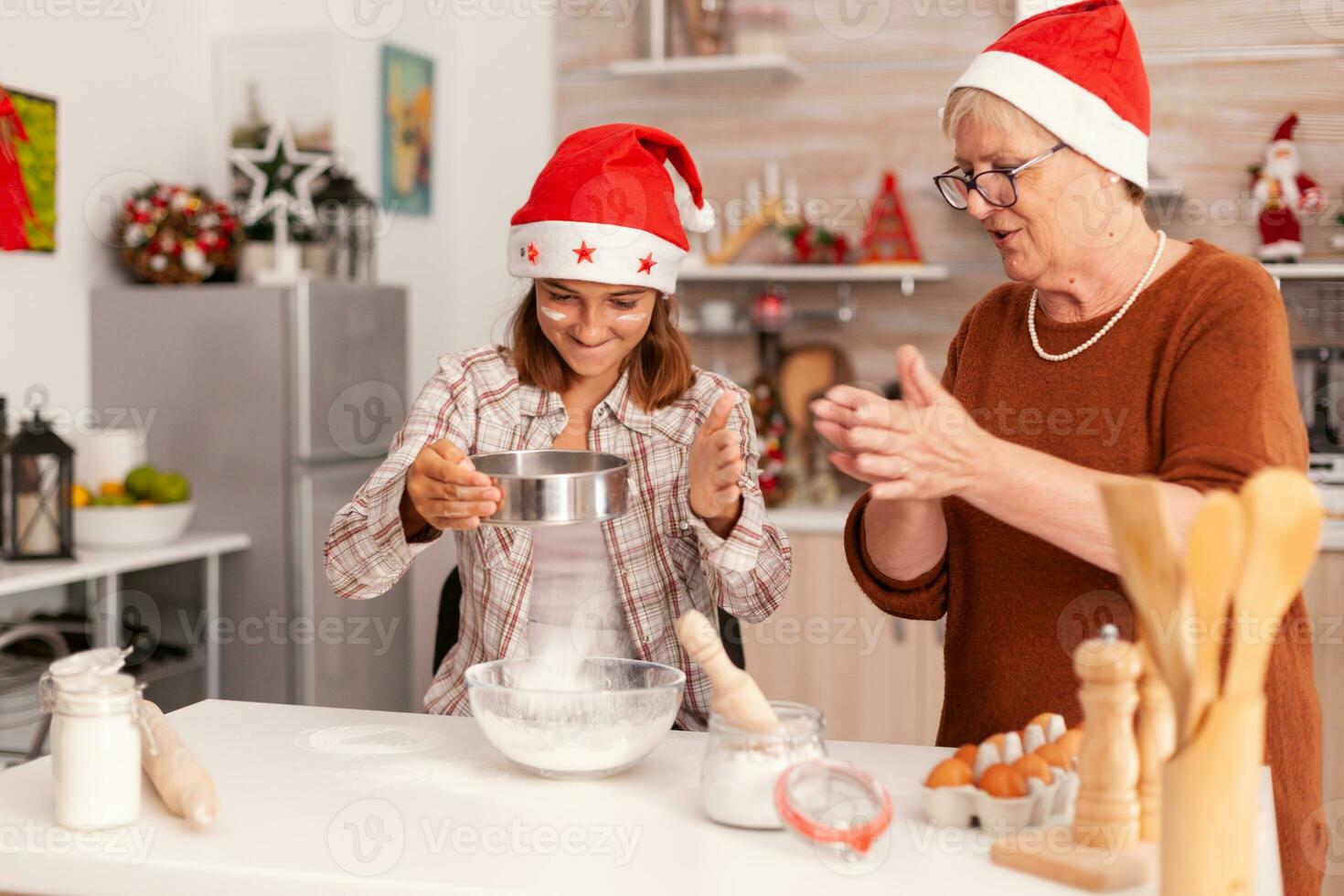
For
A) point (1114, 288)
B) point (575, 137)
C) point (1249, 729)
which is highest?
point (575, 137)

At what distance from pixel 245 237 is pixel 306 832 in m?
2.52

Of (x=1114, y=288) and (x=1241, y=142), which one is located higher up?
(x=1241, y=142)

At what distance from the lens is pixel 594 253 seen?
168cm

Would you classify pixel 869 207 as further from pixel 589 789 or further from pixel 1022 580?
pixel 589 789

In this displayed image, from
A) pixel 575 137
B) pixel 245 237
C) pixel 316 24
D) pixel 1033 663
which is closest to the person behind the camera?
pixel 1033 663

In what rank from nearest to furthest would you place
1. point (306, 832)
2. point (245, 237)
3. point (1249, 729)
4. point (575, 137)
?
point (1249, 729) < point (306, 832) < point (575, 137) < point (245, 237)

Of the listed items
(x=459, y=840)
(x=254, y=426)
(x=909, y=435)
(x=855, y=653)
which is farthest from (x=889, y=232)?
(x=459, y=840)

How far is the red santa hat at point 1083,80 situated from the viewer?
4.66 feet

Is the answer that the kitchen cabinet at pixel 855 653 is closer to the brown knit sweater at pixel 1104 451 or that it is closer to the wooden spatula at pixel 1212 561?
the brown knit sweater at pixel 1104 451

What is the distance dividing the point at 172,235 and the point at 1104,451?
2522mm

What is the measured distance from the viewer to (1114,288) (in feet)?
4.82

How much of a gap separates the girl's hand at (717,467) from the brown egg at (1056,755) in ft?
1.42

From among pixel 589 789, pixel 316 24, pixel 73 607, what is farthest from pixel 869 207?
pixel 589 789

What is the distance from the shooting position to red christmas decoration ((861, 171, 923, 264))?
146 inches
